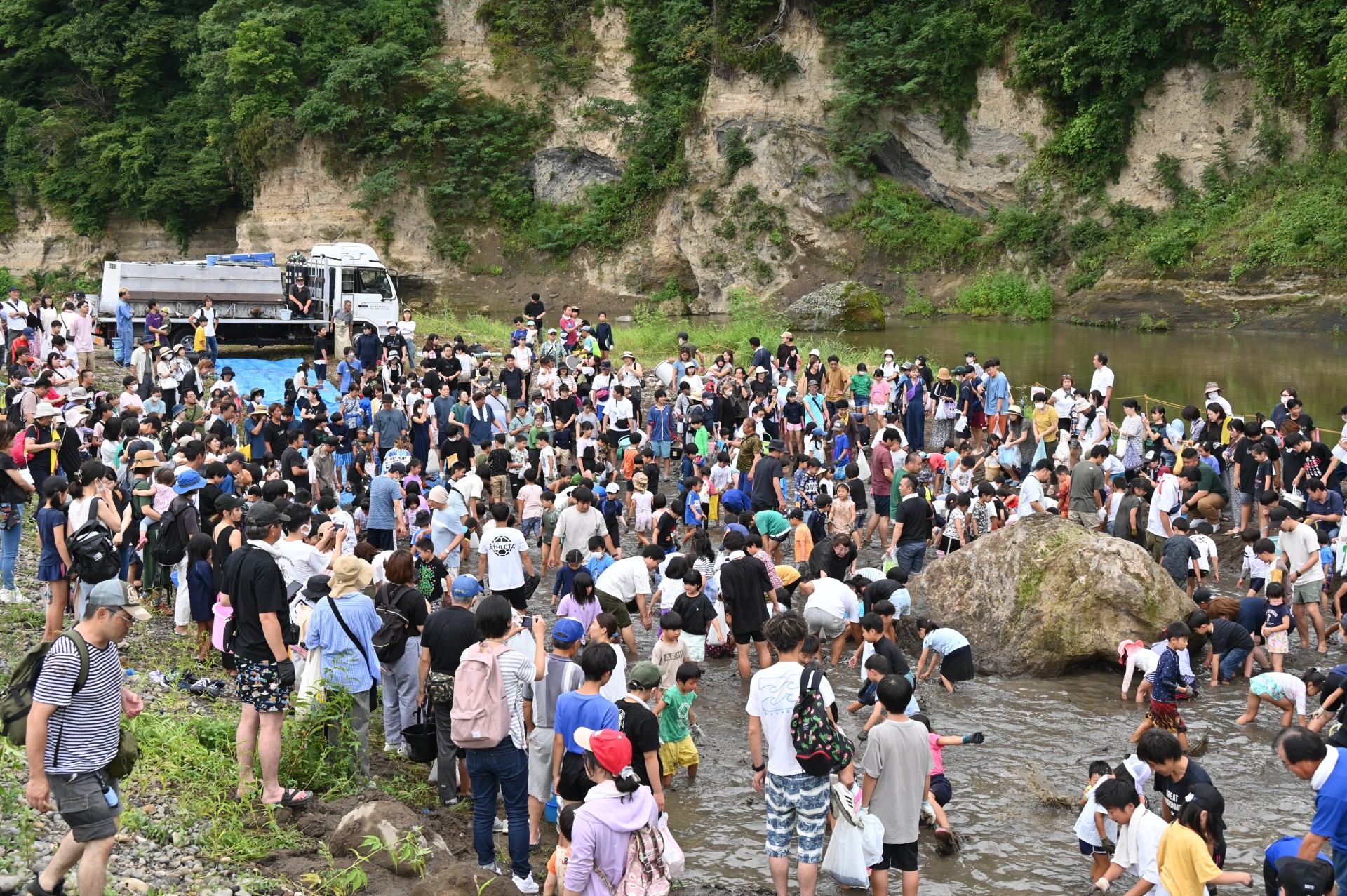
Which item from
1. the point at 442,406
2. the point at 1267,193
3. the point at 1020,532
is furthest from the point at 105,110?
the point at 1020,532

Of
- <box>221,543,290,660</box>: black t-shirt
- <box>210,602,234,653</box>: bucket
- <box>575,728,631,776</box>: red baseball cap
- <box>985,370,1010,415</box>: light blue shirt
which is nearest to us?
<box>575,728,631,776</box>: red baseball cap

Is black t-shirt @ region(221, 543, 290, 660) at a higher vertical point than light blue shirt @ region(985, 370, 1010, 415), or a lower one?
lower

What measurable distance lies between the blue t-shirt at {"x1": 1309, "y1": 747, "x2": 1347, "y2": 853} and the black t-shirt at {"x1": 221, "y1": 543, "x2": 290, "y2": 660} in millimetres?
5802

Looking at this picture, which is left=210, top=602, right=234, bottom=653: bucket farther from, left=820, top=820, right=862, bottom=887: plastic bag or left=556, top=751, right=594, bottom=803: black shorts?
left=820, top=820, right=862, bottom=887: plastic bag

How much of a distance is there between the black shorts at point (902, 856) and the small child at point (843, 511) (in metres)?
6.66

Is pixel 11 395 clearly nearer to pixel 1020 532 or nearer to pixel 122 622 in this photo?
pixel 122 622

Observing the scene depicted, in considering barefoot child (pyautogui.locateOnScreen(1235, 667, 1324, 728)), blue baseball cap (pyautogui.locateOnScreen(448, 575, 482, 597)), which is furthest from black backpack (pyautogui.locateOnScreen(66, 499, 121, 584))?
barefoot child (pyautogui.locateOnScreen(1235, 667, 1324, 728))

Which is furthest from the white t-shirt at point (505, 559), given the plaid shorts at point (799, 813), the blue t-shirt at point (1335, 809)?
the blue t-shirt at point (1335, 809)

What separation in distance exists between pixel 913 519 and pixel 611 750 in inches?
286

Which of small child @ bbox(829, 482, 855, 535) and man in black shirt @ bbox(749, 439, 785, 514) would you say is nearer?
small child @ bbox(829, 482, 855, 535)

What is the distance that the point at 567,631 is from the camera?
7012 millimetres

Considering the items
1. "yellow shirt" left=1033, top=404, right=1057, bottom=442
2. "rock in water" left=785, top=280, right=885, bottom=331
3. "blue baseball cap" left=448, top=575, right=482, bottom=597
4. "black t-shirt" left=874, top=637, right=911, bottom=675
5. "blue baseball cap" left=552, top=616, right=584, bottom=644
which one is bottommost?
"black t-shirt" left=874, top=637, right=911, bottom=675

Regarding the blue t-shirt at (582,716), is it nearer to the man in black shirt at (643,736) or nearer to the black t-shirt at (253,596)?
the man in black shirt at (643,736)

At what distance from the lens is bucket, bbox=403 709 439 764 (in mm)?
7891
